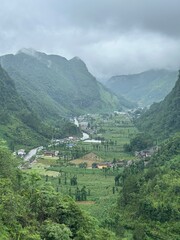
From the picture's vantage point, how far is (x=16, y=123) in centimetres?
13662

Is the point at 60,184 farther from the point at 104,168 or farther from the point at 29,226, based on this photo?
the point at 29,226

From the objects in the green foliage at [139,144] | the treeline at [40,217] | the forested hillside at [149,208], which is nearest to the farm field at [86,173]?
the green foliage at [139,144]

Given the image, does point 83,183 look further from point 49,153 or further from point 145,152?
point 145,152

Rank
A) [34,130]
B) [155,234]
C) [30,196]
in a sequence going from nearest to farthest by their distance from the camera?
[30,196] < [155,234] < [34,130]

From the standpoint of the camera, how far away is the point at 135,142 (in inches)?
4899

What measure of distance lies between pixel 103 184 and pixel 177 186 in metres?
24.7

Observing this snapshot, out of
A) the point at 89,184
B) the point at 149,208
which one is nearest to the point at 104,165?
the point at 89,184

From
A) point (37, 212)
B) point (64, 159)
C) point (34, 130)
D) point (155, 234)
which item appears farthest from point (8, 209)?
point (34, 130)

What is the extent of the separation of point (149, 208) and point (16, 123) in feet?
297

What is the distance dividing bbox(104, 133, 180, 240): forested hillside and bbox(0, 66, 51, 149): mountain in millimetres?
59663

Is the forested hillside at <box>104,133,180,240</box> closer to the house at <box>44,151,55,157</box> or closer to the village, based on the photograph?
the village

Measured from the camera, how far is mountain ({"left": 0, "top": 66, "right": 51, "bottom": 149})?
125 meters

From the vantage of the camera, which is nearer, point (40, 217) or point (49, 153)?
point (40, 217)

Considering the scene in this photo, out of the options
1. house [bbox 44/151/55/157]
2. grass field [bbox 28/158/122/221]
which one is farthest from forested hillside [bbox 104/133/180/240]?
house [bbox 44/151/55/157]
